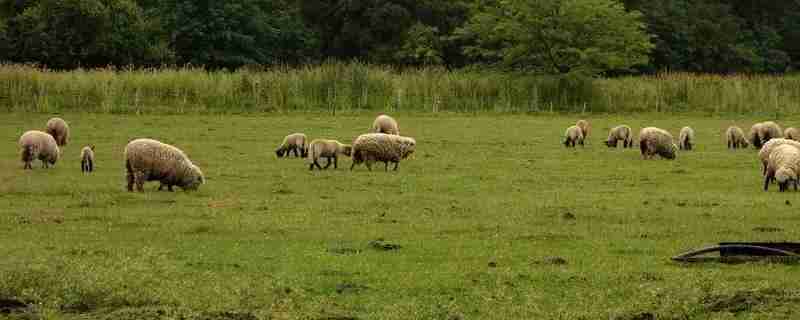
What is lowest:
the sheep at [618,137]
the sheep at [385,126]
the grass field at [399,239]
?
the grass field at [399,239]

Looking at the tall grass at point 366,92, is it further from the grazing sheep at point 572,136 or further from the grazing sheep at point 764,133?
the grazing sheep at point 764,133

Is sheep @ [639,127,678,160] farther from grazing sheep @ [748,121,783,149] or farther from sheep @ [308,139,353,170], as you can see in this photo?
sheep @ [308,139,353,170]

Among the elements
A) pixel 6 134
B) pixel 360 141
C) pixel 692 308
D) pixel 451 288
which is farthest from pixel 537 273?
pixel 6 134

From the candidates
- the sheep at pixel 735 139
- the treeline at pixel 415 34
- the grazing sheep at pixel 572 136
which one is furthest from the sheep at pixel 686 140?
the treeline at pixel 415 34

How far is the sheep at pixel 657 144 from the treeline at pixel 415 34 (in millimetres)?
25759

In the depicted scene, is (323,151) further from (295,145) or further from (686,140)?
(686,140)

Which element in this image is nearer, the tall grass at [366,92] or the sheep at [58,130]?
the sheep at [58,130]

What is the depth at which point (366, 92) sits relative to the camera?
155 ft

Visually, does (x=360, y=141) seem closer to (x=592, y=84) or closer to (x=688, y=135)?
(x=688, y=135)

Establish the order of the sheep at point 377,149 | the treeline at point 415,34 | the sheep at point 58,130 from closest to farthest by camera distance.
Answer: the sheep at point 377,149 → the sheep at point 58,130 → the treeline at point 415,34

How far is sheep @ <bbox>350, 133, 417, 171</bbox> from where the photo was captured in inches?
941

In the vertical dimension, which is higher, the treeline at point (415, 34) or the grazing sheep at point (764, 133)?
the treeline at point (415, 34)

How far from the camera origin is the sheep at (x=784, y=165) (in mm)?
20266

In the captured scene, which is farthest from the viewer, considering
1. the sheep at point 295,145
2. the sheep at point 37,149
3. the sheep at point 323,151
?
the sheep at point 295,145
